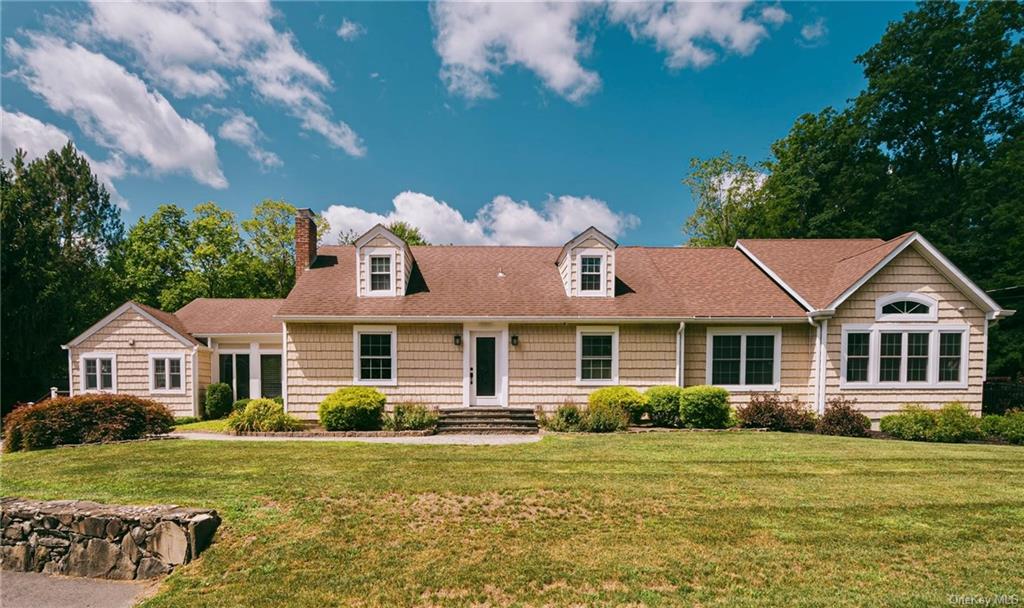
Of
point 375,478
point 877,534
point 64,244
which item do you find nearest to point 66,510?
point 375,478

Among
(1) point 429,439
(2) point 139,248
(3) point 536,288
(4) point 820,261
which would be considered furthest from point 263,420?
(2) point 139,248

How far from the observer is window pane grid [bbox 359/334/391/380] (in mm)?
13367

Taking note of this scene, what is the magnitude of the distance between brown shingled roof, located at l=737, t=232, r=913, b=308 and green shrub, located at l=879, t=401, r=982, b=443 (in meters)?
3.73

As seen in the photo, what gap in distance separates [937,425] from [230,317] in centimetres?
2506

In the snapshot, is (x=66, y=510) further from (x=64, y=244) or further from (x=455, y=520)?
(x=64, y=244)

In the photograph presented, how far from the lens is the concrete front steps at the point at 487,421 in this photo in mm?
12156

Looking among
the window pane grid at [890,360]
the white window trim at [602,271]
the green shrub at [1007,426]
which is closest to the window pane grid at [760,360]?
the window pane grid at [890,360]

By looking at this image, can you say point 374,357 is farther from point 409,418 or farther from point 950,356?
point 950,356

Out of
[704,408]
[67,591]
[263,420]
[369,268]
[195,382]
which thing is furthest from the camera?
[195,382]

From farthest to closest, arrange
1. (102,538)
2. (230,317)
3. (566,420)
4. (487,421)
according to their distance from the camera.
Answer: (230,317), (487,421), (566,420), (102,538)

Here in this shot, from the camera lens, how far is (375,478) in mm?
7199

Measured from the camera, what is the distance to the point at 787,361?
44.2 feet

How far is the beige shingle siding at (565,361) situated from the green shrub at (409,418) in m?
2.69

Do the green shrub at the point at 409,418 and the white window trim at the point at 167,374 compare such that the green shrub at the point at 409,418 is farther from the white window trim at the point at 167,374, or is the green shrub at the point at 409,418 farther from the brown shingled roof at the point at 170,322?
the brown shingled roof at the point at 170,322
